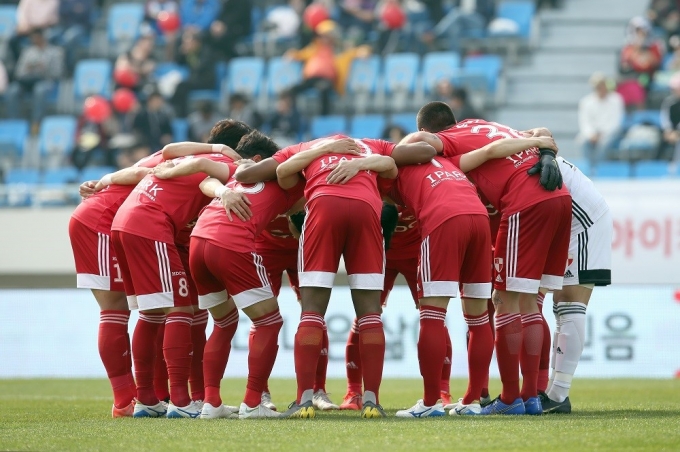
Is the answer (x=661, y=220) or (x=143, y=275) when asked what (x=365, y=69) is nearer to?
(x=661, y=220)

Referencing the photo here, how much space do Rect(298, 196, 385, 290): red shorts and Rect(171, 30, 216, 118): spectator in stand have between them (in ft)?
40.0

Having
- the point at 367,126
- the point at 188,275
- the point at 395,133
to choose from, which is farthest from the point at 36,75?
the point at 188,275

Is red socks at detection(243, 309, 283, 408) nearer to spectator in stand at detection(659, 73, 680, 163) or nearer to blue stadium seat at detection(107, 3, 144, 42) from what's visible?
spectator in stand at detection(659, 73, 680, 163)

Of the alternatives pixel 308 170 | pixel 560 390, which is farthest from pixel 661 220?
pixel 308 170

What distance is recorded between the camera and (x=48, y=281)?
17.1 metres

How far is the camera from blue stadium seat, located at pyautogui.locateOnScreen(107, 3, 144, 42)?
22078 mm

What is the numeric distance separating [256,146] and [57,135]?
11874mm

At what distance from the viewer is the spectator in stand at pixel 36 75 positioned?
808 inches

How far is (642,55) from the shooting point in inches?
711

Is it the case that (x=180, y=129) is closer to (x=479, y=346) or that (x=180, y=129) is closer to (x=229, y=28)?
(x=229, y=28)

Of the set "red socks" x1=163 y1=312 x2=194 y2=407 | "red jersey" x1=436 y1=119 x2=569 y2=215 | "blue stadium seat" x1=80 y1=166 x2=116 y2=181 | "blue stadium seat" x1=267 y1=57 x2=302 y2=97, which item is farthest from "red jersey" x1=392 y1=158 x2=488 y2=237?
"blue stadium seat" x1=267 y1=57 x2=302 y2=97

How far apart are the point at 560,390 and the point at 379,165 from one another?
7.31 feet

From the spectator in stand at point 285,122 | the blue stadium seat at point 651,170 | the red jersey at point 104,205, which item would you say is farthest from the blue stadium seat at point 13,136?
the red jersey at point 104,205

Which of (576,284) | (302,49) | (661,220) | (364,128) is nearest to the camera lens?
(576,284)
